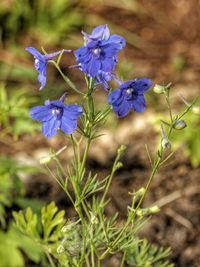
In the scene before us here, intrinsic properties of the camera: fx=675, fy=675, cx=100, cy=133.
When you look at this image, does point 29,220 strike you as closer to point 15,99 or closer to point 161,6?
point 15,99

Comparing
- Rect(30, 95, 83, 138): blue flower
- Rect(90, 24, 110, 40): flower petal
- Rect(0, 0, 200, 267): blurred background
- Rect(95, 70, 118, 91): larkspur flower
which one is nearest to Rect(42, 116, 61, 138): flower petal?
Rect(30, 95, 83, 138): blue flower

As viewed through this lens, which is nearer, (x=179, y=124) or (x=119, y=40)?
(x=119, y=40)

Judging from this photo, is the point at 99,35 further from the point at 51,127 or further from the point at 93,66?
the point at 51,127

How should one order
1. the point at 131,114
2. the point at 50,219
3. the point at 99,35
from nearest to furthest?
1. the point at 99,35
2. the point at 50,219
3. the point at 131,114

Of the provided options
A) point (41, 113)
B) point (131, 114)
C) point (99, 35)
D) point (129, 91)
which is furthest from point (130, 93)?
point (131, 114)

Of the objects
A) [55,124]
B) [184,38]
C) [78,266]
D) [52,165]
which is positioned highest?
[55,124]

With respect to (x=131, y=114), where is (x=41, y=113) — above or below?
above

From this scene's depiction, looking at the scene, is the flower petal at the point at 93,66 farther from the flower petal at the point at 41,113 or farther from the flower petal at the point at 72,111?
the flower petal at the point at 41,113

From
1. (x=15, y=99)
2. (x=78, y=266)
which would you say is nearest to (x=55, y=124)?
(x=78, y=266)
